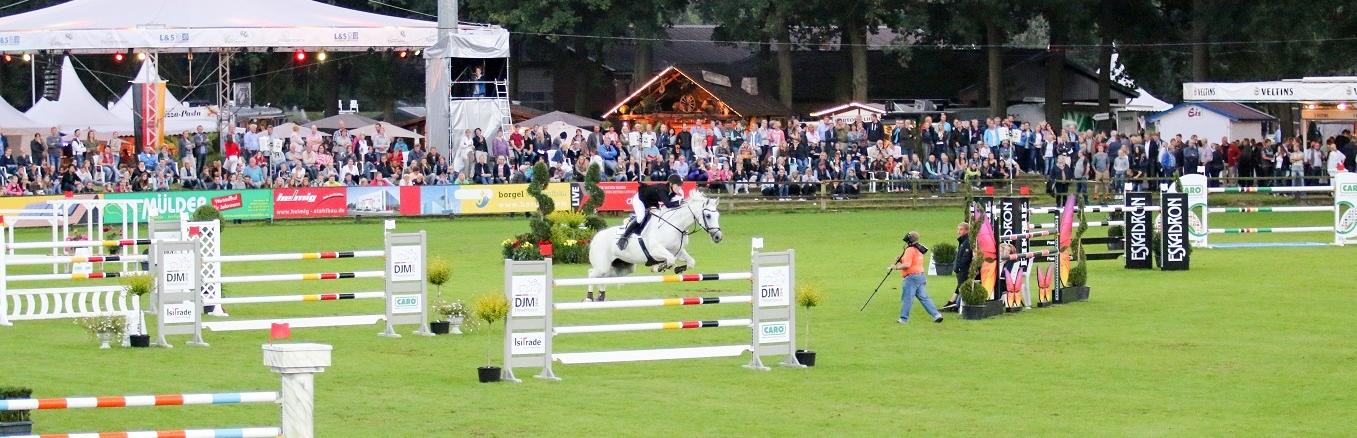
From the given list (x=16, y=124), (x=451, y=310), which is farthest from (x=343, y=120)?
(x=451, y=310)

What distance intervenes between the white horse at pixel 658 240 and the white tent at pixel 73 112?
33889 mm

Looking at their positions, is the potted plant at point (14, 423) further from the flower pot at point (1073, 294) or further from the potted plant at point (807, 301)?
the flower pot at point (1073, 294)

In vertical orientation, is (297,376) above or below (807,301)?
above

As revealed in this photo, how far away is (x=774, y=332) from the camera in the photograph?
1590 cm

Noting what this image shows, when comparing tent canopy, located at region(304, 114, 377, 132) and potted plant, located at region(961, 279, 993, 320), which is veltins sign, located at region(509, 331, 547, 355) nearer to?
potted plant, located at region(961, 279, 993, 320)

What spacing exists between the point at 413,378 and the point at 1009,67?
55.2m

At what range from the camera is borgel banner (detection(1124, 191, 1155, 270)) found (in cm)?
2711

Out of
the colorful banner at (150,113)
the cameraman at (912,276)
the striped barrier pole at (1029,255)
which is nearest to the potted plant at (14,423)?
the cameraman at (912,276)

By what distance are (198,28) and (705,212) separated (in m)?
21.0

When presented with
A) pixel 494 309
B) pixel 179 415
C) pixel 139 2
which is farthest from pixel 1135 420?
pixel 139 2

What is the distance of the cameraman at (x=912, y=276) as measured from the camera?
63.3 feet

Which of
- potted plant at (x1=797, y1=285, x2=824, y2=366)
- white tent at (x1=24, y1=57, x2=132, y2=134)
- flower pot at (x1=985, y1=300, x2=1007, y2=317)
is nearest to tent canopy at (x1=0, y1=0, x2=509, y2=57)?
white tent at (x1=24, y1=57, x2=132, y2=134)

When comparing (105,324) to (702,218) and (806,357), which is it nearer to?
(806,357)

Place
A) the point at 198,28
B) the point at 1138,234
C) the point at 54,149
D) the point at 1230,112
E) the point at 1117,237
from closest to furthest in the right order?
1. the point at 1138,234
2. the point at 1117,237
3. the point at 198,28
4. the point at 54,149
5. the point at 1230,112
